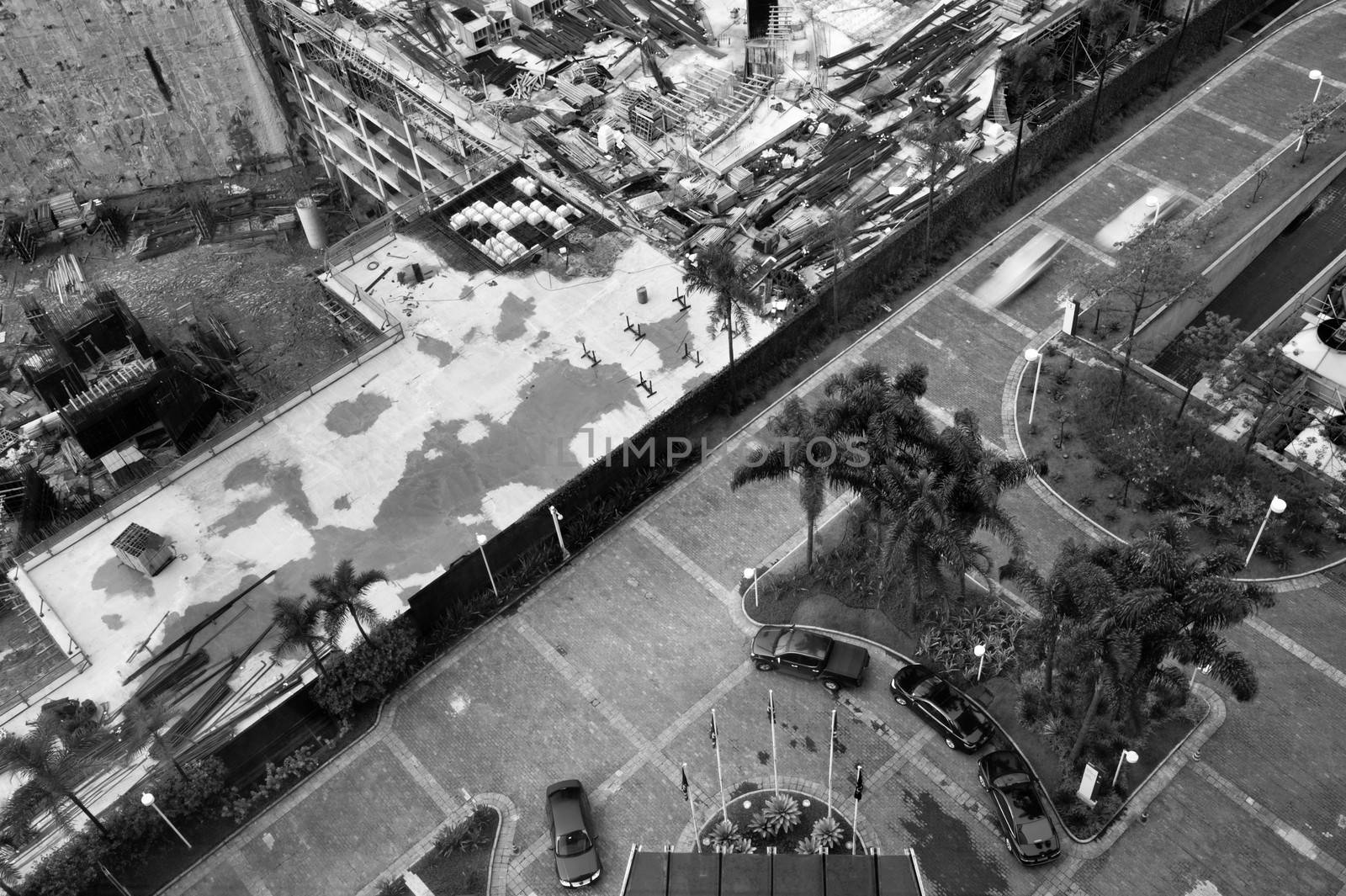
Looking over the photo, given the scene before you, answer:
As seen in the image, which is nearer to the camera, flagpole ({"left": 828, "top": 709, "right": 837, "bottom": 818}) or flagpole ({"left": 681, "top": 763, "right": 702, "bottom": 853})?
flagpole ({"left": 681, "top": 763, "right": 702, "bottom": 853})

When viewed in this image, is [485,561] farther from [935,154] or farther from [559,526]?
[935,154]

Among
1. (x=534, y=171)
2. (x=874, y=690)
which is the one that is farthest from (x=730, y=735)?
(x=534, y=171)

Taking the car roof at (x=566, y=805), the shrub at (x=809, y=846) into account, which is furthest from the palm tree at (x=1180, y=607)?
the car roof at (x=566, y=805)

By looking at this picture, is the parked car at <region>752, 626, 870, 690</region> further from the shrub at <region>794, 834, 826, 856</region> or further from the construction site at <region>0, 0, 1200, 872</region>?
the construction site at <region>0, 0, 1200, 872</region>

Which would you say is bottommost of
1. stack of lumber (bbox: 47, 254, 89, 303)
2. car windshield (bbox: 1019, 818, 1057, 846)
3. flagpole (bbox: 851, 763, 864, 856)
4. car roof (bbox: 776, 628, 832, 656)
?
stack of lumber (bbox: 47, 254, 89, 303)

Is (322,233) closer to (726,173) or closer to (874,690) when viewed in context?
(726,173)

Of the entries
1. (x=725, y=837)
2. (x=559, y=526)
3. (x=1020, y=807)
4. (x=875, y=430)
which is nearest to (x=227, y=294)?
(x=559, y=526)

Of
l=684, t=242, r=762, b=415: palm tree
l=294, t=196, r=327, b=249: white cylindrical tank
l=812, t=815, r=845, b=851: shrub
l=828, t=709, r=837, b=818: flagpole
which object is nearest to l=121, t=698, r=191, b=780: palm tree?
l=812, t=815, r=845, b=851: shrub
